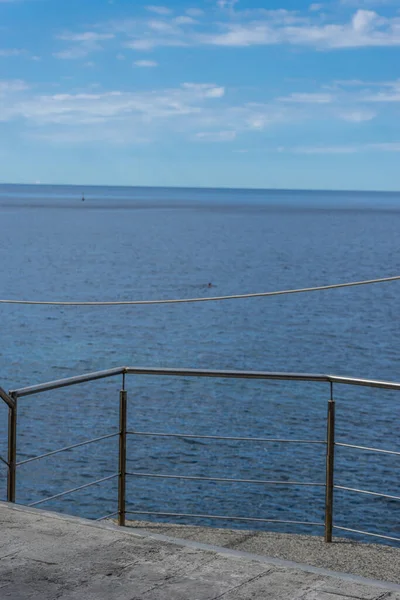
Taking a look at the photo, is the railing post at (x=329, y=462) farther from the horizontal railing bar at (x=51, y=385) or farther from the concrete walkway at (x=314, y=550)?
the horizontal railing bar at (x=51, y=385)

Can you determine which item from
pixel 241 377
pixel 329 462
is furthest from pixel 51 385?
pixel 329 462

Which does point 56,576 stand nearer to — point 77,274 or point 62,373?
point 62,373

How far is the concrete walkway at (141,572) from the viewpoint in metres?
3.15

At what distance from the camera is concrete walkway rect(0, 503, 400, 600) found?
315cm

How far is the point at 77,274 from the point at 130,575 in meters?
44.3

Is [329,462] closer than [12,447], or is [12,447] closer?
[12,447]

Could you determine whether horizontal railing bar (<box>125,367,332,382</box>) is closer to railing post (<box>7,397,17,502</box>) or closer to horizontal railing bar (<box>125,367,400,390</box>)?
horizontal railing bar (<box>125,367,400,390</box>)

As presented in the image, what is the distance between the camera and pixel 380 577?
4.27 metres

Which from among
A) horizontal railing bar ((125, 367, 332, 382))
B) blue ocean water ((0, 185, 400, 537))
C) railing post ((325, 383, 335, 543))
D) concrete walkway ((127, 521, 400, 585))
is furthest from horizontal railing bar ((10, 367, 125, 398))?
blue ocean water ((0, 185, 400, 537))

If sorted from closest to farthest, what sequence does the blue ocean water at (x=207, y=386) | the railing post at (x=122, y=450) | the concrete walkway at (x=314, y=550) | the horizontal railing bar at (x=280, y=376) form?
the horizontal railing bar at (x=280, y=376) → the concrete walkway at (x=314, y=550) → the railing post at (x=122, y=450) → the blue ocean water at (x=207, y=386)

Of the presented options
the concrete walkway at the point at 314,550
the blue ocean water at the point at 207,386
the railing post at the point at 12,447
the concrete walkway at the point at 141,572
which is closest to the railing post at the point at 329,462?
the concrete walkway at the point at 314,550

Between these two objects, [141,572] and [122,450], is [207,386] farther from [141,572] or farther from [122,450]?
[141,572]

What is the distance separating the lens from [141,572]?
3367mm

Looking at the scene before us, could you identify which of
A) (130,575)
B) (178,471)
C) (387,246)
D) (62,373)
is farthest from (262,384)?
(387,246)
